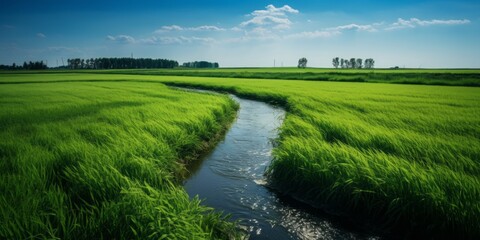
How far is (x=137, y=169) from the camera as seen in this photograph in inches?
192

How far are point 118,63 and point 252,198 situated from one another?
130 m

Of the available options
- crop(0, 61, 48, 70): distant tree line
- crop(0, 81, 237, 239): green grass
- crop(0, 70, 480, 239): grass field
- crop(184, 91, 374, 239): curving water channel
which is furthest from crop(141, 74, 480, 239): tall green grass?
crop(0, 61, 48, 70): distant tree line

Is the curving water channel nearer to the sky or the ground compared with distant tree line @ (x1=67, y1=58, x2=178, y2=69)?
nearer to the ground

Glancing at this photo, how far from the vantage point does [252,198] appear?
16.9ft

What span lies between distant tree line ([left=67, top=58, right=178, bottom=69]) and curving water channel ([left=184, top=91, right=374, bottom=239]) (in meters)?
126

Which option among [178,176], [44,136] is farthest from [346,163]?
[44,136]

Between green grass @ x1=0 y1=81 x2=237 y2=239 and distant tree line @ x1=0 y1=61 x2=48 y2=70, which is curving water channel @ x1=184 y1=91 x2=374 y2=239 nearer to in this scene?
green grass @ x1=0 y1=81 x2=237 y2=239

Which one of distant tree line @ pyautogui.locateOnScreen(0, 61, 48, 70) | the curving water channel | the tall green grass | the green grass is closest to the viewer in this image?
the green grass

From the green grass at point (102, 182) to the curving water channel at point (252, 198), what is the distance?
48cm

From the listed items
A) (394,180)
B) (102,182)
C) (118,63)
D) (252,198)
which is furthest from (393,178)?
(118,63)

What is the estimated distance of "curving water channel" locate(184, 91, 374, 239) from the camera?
165 inches

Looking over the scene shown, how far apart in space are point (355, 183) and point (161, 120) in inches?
249

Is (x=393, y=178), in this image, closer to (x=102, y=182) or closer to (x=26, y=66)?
(x=102, y=182)

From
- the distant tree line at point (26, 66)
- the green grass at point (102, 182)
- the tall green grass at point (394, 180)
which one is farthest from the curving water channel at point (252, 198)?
the distant tree line at point (26, 66)
